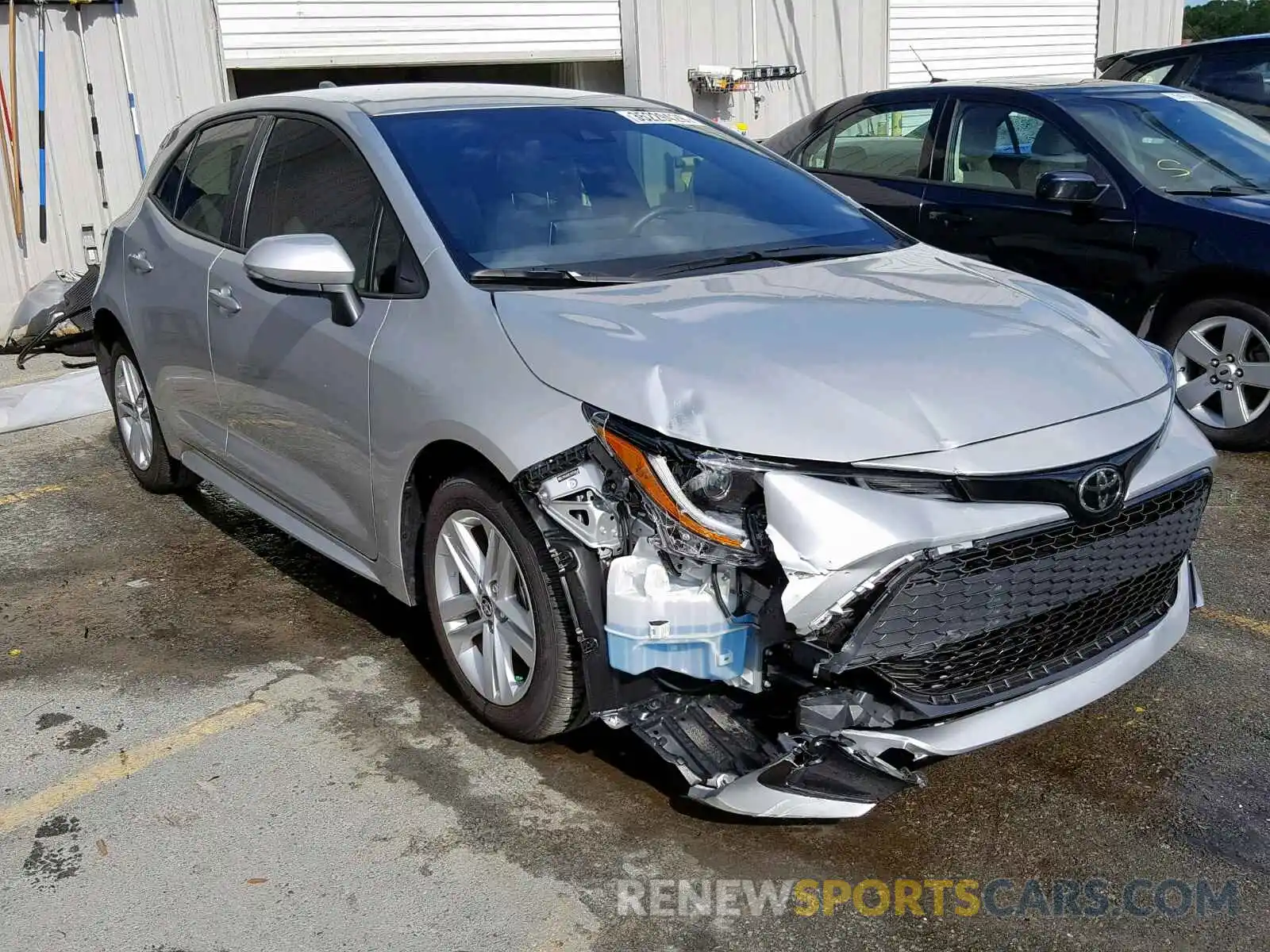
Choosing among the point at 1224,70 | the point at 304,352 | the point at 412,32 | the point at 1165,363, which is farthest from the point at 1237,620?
the point at 412,32

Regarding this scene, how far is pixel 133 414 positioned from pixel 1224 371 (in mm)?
4829

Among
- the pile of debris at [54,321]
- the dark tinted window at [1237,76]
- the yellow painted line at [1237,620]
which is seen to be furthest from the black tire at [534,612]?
the dark tinted window at [1237,76]

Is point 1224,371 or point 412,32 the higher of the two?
point 412,32

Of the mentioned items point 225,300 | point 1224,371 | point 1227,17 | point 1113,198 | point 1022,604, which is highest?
point 225,300

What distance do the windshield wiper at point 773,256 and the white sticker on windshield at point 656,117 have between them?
803mm

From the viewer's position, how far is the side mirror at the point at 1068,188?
229 inches

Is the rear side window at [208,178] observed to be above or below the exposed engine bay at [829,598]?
above

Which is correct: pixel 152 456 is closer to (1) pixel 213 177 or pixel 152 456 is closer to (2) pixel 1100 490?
(1) pixel 213 177

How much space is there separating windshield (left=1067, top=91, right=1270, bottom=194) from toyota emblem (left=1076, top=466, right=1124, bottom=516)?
3.71 meters

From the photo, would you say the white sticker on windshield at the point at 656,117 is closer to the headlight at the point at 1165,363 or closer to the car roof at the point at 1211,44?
the headlight at the point at 1165,363

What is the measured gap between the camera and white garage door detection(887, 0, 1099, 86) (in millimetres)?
14172

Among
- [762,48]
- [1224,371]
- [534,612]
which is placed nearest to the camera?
[534,612]

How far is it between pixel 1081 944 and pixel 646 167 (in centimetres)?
252

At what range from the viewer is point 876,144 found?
721 centimetres
